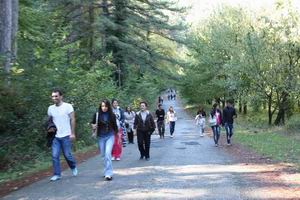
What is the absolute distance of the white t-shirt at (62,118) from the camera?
9914 millimetres

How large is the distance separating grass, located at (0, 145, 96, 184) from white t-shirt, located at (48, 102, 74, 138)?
1.74 meters

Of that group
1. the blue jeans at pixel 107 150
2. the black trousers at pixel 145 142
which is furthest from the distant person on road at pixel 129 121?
the blue jeans at pixel 107 150

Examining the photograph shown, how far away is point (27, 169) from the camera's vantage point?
12.1m

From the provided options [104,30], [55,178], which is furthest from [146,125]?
[104,30]

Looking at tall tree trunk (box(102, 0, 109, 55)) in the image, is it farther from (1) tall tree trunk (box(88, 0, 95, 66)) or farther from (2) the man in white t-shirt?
(2) the man in white t-shirt

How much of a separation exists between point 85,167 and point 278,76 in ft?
63.0

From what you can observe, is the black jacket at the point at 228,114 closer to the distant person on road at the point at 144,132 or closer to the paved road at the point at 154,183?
the distant person on road at the point at 144,132

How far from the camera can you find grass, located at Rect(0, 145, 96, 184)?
1087 centimetres

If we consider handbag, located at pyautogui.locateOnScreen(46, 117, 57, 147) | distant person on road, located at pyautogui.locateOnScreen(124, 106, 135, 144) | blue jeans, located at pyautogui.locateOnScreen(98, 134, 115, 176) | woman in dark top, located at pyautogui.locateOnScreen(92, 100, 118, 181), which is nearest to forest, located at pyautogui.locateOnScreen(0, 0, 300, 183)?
handbag, located at pyautogui.locateOnScreen(46, 117, 57, 147)

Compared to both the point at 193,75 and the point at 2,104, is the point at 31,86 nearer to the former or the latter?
the point at 2,104

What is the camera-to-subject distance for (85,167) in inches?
499

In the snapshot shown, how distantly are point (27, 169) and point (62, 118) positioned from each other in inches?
115

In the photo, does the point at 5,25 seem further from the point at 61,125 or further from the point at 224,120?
the point at 224,120

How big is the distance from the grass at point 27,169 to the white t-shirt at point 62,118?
174 centimetres
